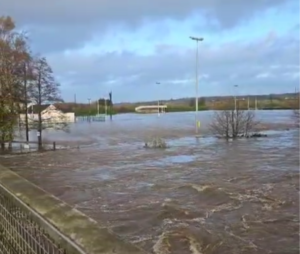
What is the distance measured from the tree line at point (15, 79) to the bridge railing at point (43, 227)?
3193 centimetres

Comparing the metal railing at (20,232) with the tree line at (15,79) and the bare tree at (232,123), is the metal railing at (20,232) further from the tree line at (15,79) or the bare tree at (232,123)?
the bare tree at (232,123)

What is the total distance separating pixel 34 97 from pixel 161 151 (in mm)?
13317

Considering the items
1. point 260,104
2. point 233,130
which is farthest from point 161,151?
point 260,104

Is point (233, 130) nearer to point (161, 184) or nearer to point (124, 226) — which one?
point (161, 184)

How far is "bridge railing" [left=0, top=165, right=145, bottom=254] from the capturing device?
2.12 metres

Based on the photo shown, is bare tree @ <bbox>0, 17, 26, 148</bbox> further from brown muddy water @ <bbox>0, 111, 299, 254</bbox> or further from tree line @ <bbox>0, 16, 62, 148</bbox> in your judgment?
brown muddy water @ <bbox>0, 111, 299, 254</bbox>

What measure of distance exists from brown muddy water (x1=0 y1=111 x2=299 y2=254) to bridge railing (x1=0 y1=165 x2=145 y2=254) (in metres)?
5.75

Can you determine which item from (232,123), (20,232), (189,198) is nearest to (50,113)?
(232,123)

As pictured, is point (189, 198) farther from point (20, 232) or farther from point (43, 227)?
point (43, 227)

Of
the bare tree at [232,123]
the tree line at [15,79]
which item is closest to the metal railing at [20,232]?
the tree line at [15,79]

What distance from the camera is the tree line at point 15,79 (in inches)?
1372

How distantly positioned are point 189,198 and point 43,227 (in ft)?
39.5

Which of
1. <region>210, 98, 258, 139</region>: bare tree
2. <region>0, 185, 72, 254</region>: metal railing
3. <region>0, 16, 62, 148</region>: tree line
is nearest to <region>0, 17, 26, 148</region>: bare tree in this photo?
<region>0, 16, 62, 148</region>: tree line

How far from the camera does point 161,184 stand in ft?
56.3
